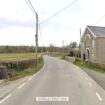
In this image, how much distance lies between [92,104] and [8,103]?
158 inches

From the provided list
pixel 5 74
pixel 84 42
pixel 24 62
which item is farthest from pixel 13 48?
pixel 5 74

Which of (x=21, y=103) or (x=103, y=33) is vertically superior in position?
(x=103, y=33)

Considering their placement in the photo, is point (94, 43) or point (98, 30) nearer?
Result: point (94, 43)

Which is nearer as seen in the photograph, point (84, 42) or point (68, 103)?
point (68, 103)

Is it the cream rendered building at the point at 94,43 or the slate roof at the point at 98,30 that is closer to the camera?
the cream rendered building at the point at 94,43

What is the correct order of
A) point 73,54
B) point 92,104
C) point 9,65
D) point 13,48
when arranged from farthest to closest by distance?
point 13,48, point 73,54, point 9,65, point 92,104

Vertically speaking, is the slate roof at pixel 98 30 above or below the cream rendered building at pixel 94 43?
above

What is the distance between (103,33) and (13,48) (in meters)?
103

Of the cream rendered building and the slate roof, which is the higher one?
the slate roof

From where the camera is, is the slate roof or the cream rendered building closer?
the cream rendered building

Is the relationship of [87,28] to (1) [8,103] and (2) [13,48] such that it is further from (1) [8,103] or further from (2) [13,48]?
(2) [13,48]

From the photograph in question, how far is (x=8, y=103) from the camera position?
14023 mm

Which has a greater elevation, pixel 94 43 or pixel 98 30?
pixel 98 30

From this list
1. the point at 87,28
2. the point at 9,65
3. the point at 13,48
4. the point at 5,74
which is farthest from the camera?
the point at 13,48
